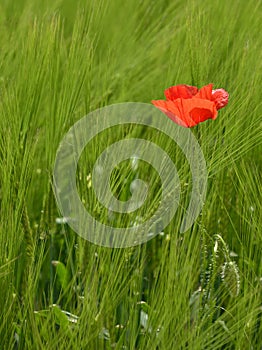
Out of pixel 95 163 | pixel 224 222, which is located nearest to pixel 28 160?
pixel 95 163

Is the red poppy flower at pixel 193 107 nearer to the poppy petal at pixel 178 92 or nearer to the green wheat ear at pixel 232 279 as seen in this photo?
the poppy petal at pixel 178 92

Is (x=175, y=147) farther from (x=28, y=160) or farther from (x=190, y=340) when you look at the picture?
(x=190, y=340)

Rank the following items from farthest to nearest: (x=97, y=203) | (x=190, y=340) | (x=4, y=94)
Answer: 1. (x=4, y=94)
2. (x=97, y=203)
3. (x=190, y=340)

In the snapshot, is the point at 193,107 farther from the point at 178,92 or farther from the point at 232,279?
the point at 232,279

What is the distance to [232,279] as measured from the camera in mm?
983

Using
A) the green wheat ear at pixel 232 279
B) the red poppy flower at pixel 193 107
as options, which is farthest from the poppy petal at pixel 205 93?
the green wheat ear at pixel 232 279

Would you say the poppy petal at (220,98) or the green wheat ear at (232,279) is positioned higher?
the poppy petal at (220,98)

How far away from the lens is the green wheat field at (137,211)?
3.01 feet

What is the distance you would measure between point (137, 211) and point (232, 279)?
13 centimetres

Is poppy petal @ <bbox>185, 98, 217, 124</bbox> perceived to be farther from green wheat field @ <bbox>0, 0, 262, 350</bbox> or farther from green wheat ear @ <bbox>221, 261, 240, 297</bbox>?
green wheat ear @ <bbox>221, 261, 240, 297</bbox>

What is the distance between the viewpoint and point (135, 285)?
0.96 m

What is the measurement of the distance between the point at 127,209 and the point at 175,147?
127 mm

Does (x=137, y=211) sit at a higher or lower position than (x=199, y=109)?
lower

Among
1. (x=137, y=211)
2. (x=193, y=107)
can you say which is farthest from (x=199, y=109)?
(x=137, y=211)
